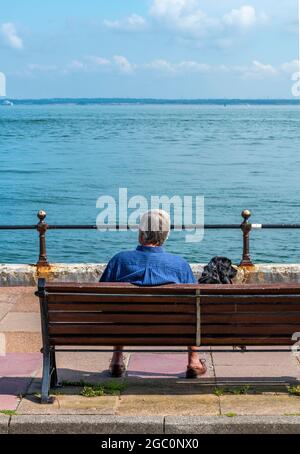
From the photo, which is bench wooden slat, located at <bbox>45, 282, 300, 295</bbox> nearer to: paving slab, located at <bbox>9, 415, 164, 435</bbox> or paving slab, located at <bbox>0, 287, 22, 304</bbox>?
paving slab, located at <bbox>9, 415, 164, 435</bbox>

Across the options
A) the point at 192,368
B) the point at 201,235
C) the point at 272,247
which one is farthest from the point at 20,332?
the point at 201,235

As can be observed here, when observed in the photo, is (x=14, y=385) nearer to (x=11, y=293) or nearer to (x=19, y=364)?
(x=19, y=364)

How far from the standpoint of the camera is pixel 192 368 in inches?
246

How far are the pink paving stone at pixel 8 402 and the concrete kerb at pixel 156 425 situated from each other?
0.26m

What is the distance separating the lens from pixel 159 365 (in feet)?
21.9

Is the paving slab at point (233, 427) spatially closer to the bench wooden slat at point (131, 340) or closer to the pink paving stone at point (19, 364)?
the bench wooden slat at point (131, 340)

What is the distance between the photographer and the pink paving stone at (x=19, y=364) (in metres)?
6.45

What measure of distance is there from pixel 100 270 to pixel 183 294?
4574mm

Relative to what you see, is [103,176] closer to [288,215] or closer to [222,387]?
[288,215]

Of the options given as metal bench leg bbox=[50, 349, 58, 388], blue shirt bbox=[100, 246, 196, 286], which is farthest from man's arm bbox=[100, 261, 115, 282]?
metal bench leg bbox=[50, 349, 58, 388]

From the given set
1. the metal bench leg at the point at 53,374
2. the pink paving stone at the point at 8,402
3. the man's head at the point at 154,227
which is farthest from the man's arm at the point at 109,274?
the pink paving stone at the point at 8,402

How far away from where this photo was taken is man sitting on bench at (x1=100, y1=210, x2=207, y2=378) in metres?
5.97

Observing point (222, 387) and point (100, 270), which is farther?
point (100, 270)

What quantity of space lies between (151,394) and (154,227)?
3.80 feet
